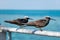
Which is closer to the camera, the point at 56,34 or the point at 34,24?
the point at 56,34

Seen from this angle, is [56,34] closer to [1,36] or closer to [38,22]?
[38,22]

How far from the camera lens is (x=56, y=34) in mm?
2613

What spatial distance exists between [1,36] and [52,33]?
2.66 ft

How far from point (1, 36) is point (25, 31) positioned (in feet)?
1.30

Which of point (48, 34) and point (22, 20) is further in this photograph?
point (22, 20)

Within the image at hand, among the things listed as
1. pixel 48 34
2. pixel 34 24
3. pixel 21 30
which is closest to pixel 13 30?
pixel 21 30

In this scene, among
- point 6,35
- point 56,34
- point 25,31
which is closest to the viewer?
point 56,34

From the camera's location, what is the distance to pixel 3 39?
3.11 m

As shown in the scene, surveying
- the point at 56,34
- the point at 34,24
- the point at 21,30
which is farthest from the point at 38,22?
the point at 56,34

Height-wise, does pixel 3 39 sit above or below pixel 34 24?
below

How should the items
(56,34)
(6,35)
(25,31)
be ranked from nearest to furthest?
(56,34), (25,31), (6,35)

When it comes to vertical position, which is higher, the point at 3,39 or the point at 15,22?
the point at 15,22

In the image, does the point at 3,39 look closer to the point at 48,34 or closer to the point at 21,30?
the point at 21,30

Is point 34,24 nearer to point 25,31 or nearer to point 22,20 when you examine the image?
point 25,31
